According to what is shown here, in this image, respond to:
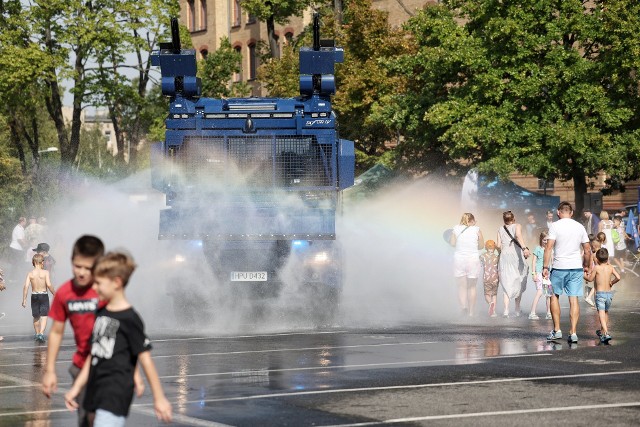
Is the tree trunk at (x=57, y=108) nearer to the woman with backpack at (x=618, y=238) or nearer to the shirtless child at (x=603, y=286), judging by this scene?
the woman with backpack at (x=618, y=238)

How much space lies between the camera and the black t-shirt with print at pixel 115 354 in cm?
677

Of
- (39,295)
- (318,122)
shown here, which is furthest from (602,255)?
(39,295)

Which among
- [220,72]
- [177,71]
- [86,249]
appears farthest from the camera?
[220,72]

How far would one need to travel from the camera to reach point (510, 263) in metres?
20.5

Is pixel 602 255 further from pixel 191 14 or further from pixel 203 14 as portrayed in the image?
pixel 191 14

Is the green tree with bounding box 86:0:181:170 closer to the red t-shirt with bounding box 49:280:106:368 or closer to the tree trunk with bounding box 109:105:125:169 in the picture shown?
the tree trunk with bounding box 109:105:125:169

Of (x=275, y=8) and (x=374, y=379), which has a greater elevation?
(x=275, y=8)

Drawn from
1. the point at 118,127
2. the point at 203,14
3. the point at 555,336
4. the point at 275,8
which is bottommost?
the point at 555,336

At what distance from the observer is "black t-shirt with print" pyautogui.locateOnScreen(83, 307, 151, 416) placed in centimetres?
677

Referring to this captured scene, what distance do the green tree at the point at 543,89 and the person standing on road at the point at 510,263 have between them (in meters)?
14.6

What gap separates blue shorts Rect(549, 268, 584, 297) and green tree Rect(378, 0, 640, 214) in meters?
19.6

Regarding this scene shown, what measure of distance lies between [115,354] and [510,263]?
14.3 m

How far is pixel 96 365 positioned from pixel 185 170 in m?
12.4

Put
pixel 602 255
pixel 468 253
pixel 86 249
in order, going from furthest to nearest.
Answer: pixel 468 253 → pixel 602 255 → pixel 86 249
